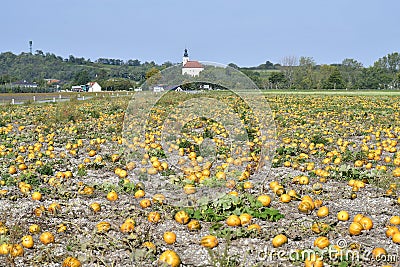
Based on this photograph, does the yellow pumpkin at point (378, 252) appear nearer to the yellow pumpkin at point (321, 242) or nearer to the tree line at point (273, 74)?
the yellow pumpkin at point (321, 242)

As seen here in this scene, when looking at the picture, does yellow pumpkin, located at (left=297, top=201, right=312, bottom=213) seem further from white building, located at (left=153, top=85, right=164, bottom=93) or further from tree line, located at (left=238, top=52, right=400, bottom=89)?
tree line, located at (left=238, top=52, right=400, bottom=89)

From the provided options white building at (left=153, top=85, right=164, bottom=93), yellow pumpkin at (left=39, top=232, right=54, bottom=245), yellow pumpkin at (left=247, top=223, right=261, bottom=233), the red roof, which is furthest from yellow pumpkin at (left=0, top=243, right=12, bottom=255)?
white building at (left=153, top=85, right=164, bottom=93)

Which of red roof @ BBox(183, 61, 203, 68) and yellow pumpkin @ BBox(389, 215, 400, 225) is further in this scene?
red roof @ BBox(183, 61, 203, 68)

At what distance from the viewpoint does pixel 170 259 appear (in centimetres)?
387

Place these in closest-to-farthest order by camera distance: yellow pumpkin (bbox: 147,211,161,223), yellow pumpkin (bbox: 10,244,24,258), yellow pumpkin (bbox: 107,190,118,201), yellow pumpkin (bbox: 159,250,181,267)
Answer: yellow pumpkin (bbox: 159,250,181,267), yellow pumpkin (bbox: 10,244,24,258), yellow pumpkin (bbox: 147,211,161,223), yellow pumpkin (bbox: 107,190,118,201)

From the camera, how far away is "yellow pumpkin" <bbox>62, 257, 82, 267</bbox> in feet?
12.7

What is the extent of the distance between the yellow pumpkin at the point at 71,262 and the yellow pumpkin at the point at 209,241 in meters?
1.08

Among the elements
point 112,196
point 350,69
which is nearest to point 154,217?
point 112,196

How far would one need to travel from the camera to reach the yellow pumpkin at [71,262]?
3869 millimetres

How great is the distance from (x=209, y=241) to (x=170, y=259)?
0.55m

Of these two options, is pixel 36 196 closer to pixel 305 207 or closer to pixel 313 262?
pixel 305 207

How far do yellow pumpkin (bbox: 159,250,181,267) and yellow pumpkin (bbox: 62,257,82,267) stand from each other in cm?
66

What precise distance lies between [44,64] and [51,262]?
512 feet

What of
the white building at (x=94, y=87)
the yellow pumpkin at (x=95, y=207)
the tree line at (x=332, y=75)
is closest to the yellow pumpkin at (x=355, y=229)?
the yellow pumpkin at (x=95, y=207)
